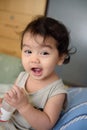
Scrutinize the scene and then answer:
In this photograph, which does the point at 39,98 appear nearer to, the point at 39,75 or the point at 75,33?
the point at 39,75

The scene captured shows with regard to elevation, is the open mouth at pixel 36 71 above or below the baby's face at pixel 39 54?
below

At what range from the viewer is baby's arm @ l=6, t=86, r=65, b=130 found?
82 centimetres

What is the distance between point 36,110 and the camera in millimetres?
860

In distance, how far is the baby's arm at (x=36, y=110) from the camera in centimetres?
82

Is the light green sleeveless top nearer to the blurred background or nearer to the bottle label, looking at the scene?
the bottle label

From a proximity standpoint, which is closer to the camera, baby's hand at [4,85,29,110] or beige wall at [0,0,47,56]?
baby's hand at [4,85,29,110]

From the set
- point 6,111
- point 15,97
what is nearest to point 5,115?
point 6,111

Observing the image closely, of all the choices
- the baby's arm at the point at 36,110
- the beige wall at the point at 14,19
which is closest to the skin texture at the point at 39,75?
the baby's arm at the point at 36,110

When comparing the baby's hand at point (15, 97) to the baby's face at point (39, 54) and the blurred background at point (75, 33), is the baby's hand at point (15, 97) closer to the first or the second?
the baby's face at point (39, 54)

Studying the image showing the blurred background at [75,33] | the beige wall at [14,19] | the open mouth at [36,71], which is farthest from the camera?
the beige wall at [14,19]

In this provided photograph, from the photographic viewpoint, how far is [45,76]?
949 mm

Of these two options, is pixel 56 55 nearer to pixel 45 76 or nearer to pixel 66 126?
pixel 45 76

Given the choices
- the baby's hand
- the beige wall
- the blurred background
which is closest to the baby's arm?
the baby's hand

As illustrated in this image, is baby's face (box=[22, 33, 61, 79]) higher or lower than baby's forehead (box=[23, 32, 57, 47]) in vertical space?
lower
